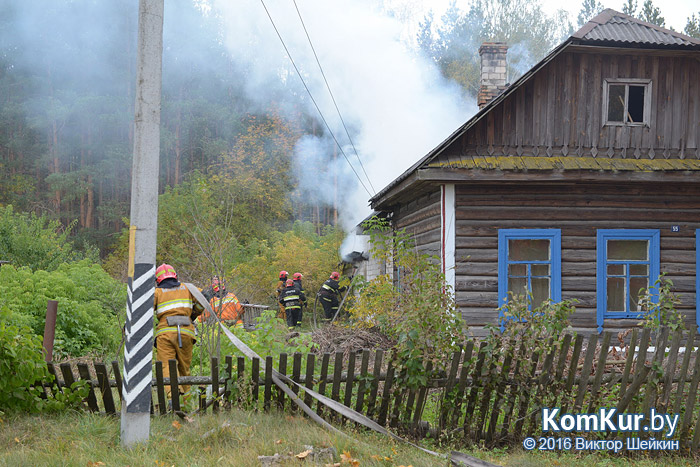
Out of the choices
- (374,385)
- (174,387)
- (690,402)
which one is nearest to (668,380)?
(690,402)

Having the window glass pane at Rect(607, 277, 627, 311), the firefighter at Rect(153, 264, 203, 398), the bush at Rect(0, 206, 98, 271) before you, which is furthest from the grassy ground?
the bush at Rect(0, 206, 98, 271)

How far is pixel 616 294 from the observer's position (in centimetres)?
1127

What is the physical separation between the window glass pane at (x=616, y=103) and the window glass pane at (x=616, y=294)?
288 cm

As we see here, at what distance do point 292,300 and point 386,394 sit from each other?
11.8m

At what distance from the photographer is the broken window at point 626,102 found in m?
11.5

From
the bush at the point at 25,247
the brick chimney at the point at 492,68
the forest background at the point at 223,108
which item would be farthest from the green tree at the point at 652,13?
the bush at the point at 25,247

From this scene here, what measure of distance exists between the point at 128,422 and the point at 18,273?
7369mm

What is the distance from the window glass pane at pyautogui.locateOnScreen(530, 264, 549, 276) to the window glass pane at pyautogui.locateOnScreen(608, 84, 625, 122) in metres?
2.92

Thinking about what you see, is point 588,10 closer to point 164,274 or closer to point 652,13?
point 652,13

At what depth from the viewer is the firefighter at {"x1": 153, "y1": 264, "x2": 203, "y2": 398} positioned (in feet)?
24.7

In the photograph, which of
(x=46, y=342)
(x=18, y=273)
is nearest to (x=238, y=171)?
(x=18, y=273)

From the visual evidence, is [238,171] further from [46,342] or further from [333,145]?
[46,342]

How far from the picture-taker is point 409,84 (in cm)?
3306

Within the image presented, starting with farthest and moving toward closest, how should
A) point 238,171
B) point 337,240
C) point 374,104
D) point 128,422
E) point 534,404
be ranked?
point 238,171
point 374,104
point 337,240
point 534,404
point 128,422
